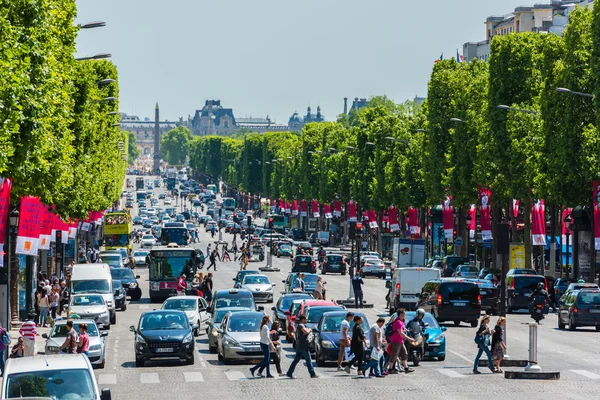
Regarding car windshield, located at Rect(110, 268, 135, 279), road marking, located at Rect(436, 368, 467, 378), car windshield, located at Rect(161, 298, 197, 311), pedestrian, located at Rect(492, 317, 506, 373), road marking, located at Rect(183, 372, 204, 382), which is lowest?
road marking, located at Rect(183, 372, 204, 382)

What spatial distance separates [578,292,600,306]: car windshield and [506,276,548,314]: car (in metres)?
8.82

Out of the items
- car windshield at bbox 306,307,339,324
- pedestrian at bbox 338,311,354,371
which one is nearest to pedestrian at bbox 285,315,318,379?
pedestrian at bbox 338,311,354,371

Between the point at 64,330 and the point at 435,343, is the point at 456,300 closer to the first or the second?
the point at 435,343

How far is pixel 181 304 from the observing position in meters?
51.5

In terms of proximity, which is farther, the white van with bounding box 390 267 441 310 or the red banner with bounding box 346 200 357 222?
the red banner with bounding box 346 200 357 222

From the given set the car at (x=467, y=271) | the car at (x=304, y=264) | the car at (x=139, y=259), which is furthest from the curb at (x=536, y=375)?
the car at (x=139, y=259)

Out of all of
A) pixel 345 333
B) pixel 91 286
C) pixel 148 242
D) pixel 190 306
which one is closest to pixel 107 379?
pixel 345 333

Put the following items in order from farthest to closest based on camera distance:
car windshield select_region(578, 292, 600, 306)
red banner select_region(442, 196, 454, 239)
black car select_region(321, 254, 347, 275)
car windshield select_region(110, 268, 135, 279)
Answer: black car select_region(321, 254, 347, 275)
red banner select_region(442, 196, 454, 239)
car windshield select_region(110, 268, 135, 279)
car windshield select_region(578, 292, 600, 306)

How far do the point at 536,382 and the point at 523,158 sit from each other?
42733 mm

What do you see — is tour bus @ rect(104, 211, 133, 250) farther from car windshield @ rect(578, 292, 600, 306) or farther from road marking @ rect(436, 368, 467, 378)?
road marking @ rect(436, 368, 467, 378)

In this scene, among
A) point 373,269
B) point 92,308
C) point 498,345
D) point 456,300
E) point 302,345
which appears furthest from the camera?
point 373,269

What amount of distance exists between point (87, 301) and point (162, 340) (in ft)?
46.2

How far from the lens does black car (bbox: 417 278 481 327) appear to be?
52.3 meters

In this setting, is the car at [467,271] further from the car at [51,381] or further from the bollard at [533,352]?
the car at [51,381]
